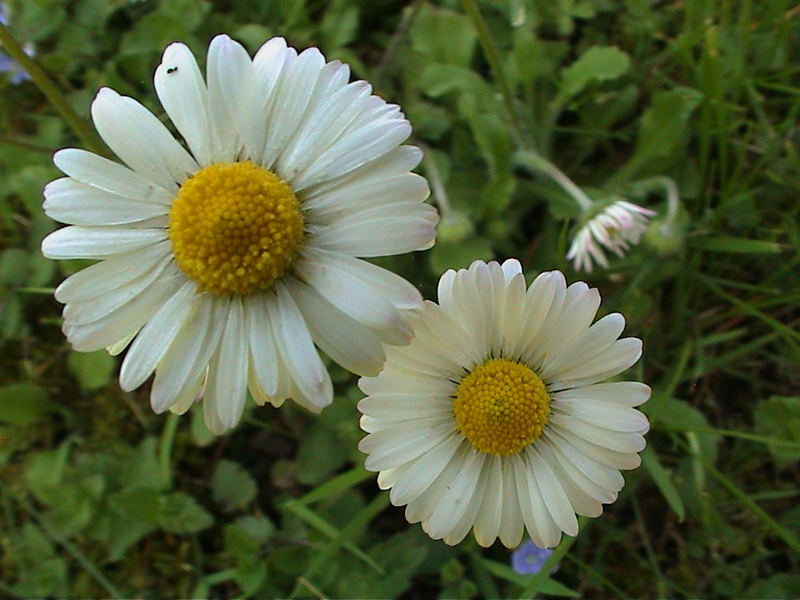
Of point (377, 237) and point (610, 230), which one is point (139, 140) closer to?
point (377, 237)

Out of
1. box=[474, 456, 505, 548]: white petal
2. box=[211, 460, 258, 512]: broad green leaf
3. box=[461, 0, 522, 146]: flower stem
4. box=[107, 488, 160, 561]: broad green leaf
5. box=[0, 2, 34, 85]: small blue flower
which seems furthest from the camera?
box=[0, 2, 34, 85]: small blue flower

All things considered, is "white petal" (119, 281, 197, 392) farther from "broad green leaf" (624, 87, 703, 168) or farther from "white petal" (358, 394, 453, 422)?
"broad green leaf" (624, 87, 703, 168)

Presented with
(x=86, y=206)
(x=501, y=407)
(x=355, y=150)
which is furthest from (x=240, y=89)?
(x=501, y=407)

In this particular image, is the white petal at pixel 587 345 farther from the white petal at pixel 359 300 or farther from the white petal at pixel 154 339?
the white petal at pixel 154 339

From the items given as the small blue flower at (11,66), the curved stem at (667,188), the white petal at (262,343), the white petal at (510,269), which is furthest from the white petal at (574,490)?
the small blue flower at (11,66)

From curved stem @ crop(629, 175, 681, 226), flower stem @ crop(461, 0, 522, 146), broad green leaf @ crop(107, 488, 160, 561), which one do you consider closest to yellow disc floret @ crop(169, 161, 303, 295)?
flower stem @ crop(461, 0, 522, 146)

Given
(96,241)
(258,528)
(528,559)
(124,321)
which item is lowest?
(528,559)
